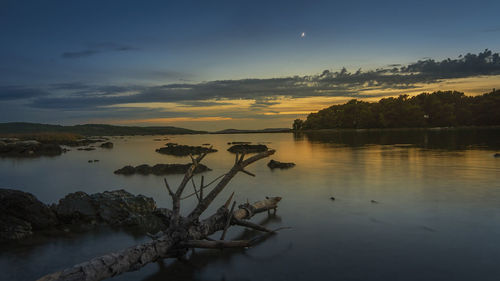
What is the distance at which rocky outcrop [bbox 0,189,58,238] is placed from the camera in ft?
27.2

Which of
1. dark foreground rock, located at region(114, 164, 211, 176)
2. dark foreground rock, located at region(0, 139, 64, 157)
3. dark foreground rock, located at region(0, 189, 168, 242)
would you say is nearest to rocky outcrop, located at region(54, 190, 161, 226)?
dark foreground rock, located at region(0, 189, 168, 242)

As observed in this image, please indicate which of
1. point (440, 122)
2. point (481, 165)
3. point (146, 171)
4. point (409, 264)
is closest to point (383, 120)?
point (440, 122)

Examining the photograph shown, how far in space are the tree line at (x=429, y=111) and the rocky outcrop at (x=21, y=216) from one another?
13522cm

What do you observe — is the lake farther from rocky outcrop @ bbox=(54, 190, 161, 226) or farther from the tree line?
the tree line

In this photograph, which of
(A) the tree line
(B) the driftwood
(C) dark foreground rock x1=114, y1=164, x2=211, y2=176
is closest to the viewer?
(B) the driftwood

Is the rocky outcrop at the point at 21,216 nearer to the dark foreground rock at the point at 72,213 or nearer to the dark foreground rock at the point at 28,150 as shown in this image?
the dark foreground rock at the point at 72,213

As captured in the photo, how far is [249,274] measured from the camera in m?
6.20

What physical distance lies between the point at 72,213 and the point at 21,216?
3.89ft

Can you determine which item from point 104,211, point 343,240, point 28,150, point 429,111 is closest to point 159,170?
point 104,211

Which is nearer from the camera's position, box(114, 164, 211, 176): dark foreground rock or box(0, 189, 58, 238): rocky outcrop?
box(0, 189, 58, 238): rocky outcrop

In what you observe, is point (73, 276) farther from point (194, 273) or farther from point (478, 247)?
point (478, 247)

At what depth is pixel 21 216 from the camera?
874 cm

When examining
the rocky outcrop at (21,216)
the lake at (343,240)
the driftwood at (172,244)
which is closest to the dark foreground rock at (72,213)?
the rocky outcrop at (21,216)

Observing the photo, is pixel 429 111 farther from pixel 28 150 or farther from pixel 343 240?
pixel 343 240
